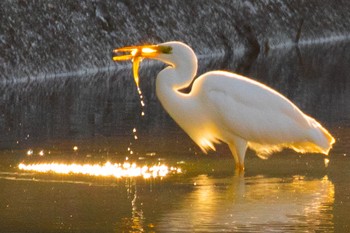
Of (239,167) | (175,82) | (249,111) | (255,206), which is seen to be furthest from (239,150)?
(255,206)

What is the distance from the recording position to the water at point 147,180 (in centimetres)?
1169

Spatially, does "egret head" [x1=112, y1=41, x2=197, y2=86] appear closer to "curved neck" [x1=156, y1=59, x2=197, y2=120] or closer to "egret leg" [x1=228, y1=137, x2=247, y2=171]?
"curved neck" [x1=156, y1=59, x2=197, y2=120]

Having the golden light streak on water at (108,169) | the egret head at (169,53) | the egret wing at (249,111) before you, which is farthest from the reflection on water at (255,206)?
the egret head at (169,53)

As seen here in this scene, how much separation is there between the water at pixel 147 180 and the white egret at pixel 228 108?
35 centimetres

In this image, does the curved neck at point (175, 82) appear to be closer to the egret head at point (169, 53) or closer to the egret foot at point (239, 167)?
the egret head at point (169, 53)

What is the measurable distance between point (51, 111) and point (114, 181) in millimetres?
7665

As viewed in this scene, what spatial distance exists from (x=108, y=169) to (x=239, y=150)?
143cm

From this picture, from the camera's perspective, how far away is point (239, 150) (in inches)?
589

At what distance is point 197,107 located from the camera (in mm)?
15031

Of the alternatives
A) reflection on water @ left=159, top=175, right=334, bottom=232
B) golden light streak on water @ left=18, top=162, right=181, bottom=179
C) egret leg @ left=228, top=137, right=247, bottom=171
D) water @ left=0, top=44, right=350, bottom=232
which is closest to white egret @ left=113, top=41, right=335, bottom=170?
egret leg @ left=228, top=137, right=247, bottom=171

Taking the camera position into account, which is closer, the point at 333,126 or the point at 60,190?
the point at 60,190

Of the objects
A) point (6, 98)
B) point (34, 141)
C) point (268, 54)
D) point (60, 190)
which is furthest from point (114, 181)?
point (268, 54)

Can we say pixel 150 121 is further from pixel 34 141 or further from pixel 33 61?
pixel 33 61

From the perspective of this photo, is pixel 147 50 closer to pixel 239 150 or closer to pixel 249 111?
pixel 249 111
